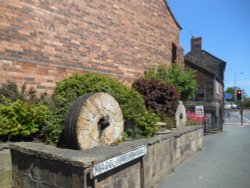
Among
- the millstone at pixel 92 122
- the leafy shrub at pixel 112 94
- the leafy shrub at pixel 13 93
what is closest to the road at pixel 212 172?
the leafy shrub at pixel 112 94

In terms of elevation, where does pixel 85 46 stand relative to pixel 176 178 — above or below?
above

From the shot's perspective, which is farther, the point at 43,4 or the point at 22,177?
the point at 43,4

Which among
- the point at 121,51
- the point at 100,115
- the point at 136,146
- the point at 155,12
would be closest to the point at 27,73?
the point at 100,115

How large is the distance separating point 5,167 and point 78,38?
4.50m

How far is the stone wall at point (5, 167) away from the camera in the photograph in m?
4.23

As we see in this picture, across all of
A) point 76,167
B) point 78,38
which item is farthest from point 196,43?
point 76,167

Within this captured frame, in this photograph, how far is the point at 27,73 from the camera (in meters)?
6.41

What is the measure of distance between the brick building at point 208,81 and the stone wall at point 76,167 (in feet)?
41.2

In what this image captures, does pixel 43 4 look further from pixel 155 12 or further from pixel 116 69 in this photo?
pixel 155 12

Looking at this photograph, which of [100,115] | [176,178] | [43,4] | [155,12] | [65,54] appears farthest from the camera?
[155,12]

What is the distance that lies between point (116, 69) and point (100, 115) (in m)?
4.96

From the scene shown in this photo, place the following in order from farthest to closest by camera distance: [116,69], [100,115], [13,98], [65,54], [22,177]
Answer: [116,69], [65,54], [13,98], [100,115], [22,177]

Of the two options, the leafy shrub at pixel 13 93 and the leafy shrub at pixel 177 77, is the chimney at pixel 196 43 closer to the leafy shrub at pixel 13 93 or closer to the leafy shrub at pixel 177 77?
the leafy shrub at pixel 177 77

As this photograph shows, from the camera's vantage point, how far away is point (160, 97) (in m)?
8.43
